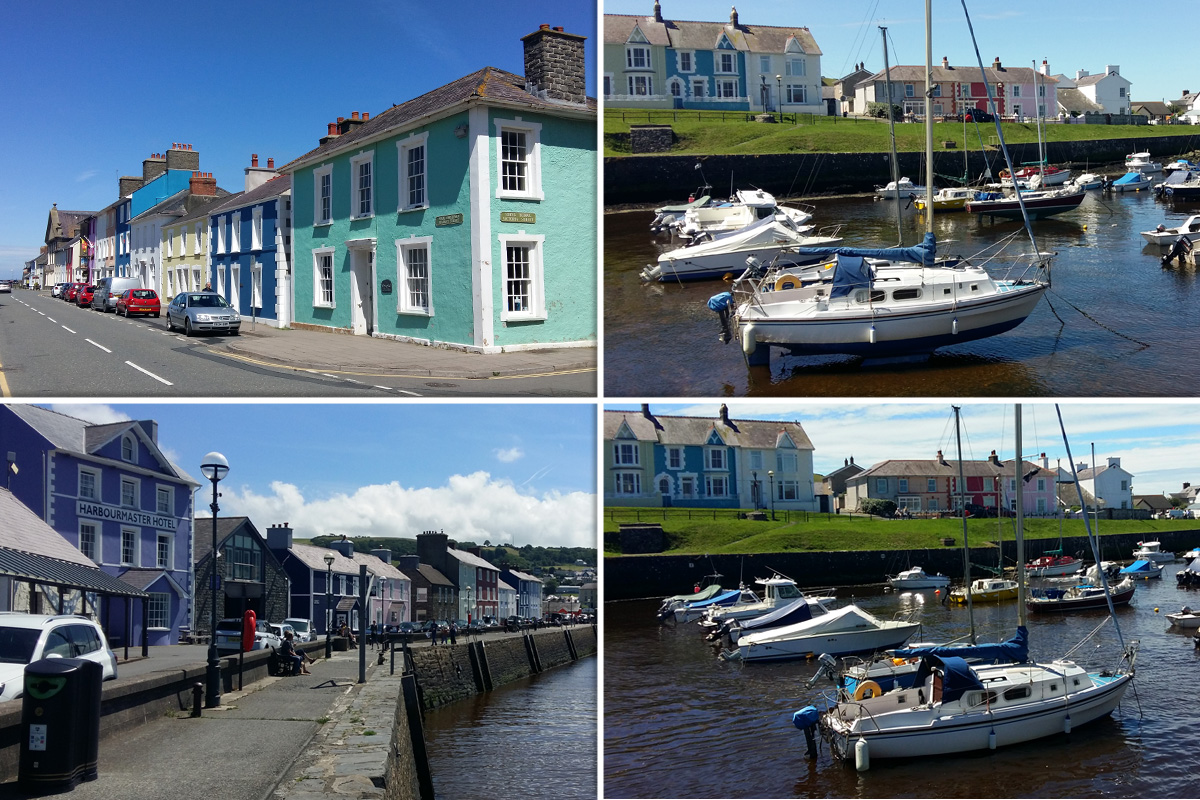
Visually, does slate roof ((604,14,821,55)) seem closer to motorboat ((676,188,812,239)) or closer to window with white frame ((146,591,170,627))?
motorboat ((676,188,812,239))

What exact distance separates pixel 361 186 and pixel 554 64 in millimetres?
7900

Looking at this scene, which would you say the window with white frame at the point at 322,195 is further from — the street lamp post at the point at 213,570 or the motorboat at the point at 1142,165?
the motorboat at the point at 1142,165

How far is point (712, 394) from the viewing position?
17.2m

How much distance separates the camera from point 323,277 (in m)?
30.0

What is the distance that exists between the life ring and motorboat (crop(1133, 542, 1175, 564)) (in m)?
40.2

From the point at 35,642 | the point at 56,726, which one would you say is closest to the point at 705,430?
the point at 35,642

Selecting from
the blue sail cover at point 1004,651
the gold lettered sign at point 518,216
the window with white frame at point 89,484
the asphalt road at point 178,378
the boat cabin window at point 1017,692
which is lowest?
the boat cabin window at point 1017,692

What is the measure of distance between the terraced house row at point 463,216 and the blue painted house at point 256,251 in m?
0.86

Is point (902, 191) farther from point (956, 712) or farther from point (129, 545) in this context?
point (129, 545)

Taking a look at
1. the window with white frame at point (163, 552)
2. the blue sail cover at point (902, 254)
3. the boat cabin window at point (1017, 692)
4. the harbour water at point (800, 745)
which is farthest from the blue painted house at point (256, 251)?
the boat cabin window at point (1017, 692)

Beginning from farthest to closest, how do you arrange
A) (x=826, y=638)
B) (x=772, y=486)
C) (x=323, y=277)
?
(x=772, y=486) < (x=323, y=277) < (x=826, y=638)

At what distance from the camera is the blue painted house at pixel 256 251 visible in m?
33.5

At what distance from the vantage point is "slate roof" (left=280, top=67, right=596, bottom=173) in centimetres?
2108

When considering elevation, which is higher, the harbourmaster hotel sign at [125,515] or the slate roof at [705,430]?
the slate roof at [705,430]
